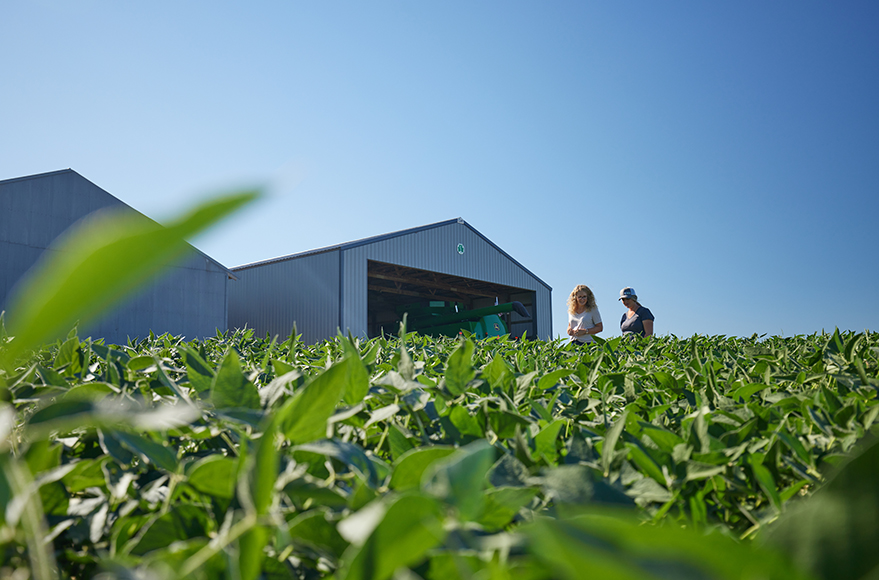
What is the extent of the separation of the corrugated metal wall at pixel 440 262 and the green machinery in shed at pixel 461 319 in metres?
1.84

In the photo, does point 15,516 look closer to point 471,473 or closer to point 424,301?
point 471,473

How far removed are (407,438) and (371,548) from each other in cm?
32

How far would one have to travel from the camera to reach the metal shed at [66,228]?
41.5ft

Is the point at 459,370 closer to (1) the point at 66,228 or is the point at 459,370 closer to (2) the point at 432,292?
(1) the point at 66,228

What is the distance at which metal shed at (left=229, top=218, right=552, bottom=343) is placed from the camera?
18828 millimetres

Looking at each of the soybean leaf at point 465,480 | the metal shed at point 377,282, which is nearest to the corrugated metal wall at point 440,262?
the metal shed at point 377,282

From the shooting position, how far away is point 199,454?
67 centimetres

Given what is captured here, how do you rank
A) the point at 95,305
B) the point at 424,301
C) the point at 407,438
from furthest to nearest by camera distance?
the point at 424,301, the point at 407,438, the point at 95,305

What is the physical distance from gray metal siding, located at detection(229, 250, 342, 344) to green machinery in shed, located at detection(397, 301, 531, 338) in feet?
10.6

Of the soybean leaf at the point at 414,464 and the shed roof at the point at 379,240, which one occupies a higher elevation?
the shed roof at the point at 379,240

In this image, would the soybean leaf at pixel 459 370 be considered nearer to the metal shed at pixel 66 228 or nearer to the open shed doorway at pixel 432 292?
the metal shed at pixel 66 228

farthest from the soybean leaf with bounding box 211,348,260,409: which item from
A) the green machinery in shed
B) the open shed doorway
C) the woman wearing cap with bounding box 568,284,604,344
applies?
the open shed doorway

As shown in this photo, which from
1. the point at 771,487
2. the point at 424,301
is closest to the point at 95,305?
the point at 771,487

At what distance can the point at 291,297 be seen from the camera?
20094 millimetres
